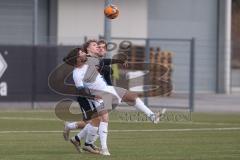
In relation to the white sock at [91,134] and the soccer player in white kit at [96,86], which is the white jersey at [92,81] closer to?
the soccer player in white kit at [96,86]

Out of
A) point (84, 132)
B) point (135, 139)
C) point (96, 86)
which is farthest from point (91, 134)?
point (135, 139)

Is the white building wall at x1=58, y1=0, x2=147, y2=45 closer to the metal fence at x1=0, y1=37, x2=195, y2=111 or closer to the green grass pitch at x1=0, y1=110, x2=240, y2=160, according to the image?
the metal fence at x1=0, y1=37, x2=195, y2=111

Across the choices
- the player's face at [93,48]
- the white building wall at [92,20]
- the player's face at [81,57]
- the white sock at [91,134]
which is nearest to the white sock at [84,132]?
the white sock at [91,134]

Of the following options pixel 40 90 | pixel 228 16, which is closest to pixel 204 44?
pixel 228 16

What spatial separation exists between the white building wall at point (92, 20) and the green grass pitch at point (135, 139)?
1153 cm

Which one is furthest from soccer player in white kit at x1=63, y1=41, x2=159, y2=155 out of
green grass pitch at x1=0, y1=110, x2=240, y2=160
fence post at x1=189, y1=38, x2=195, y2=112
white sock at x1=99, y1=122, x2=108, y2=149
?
fence post at x1=189, y1=38, x2=195, y2=112

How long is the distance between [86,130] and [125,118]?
908cm

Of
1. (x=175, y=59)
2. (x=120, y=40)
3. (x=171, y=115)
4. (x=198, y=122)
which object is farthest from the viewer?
(x=175, y=59)

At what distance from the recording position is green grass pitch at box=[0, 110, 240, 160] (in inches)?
543

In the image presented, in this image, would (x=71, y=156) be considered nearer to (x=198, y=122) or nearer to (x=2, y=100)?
(x=198, y=122)

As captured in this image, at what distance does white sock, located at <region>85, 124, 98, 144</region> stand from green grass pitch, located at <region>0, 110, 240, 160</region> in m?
0.24

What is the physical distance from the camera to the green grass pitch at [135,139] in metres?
13.8

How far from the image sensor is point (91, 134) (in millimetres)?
14359

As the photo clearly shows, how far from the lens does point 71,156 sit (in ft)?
44.9
